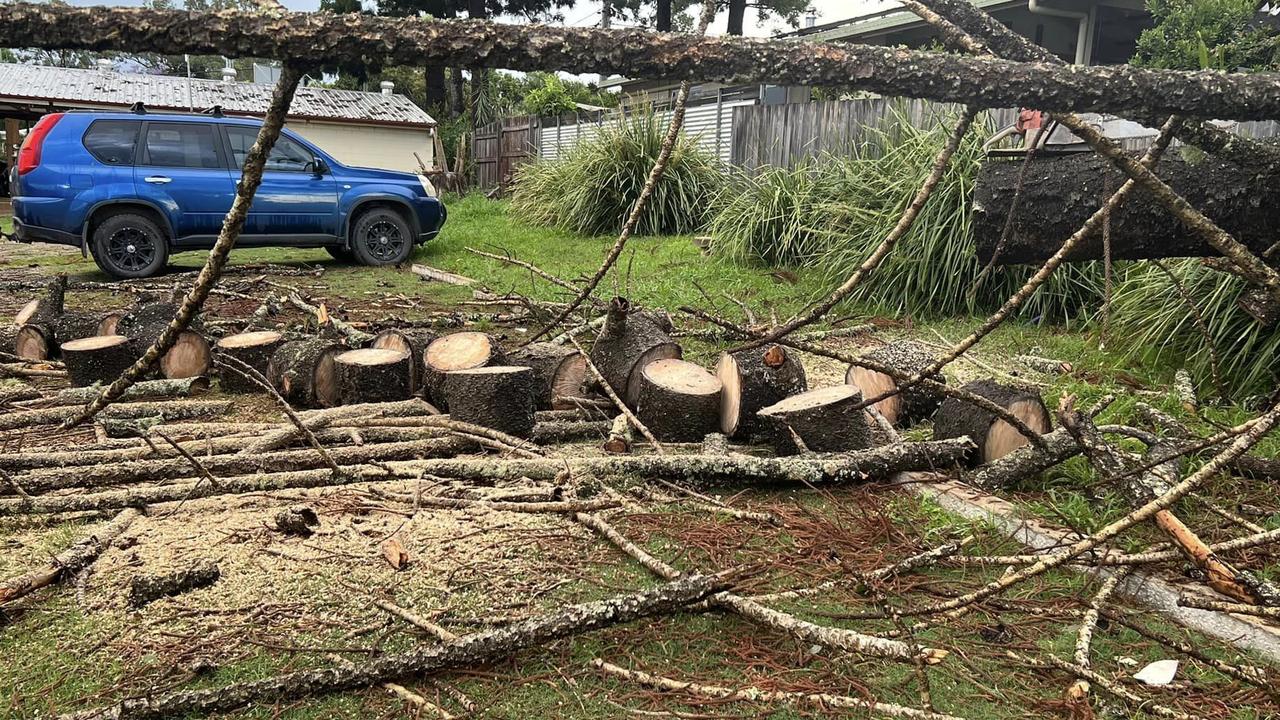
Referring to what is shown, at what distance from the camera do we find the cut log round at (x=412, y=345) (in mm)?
4449

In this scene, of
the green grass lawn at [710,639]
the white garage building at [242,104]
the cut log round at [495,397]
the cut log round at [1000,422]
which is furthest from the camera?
the white garage building at [242,104]

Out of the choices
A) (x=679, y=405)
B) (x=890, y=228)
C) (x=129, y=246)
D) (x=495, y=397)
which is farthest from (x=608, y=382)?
(x=129, y=246)

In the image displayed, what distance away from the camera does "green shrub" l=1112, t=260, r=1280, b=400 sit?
4535 millimetres

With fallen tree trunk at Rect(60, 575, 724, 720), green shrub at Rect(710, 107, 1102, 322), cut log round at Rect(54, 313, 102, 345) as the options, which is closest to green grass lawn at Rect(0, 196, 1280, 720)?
fallen tree trunk at Rect(60, 575, 724, 720)

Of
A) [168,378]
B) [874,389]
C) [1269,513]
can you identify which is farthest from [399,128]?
[1269,513]

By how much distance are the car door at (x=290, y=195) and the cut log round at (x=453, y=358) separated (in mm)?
6513

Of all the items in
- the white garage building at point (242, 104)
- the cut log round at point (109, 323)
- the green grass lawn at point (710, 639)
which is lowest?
the green grass lawn at point (710, 639)

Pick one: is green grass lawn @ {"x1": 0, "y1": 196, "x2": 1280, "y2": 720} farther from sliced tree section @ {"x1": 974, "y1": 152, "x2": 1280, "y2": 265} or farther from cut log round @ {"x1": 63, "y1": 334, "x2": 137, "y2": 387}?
cut log round @ {"x1": 63, "y1": 334, "x2": 137, "y2": 387}

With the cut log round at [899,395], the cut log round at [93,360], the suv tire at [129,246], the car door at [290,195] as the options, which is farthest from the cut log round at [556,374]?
the suv tire at [129,246]

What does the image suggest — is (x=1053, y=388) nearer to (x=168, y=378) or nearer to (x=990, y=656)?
(x=990, y=656)

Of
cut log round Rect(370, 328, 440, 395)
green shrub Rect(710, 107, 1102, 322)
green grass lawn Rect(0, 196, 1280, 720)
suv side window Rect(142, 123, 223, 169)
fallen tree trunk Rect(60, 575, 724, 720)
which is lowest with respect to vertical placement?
green grass lawn Rect(0, 196, 1280, 720)

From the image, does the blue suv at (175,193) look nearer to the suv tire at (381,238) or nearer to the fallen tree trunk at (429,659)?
the suv tire at (381,238)

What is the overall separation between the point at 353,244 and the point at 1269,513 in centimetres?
998

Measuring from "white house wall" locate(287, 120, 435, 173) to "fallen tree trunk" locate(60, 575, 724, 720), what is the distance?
74.4ft
